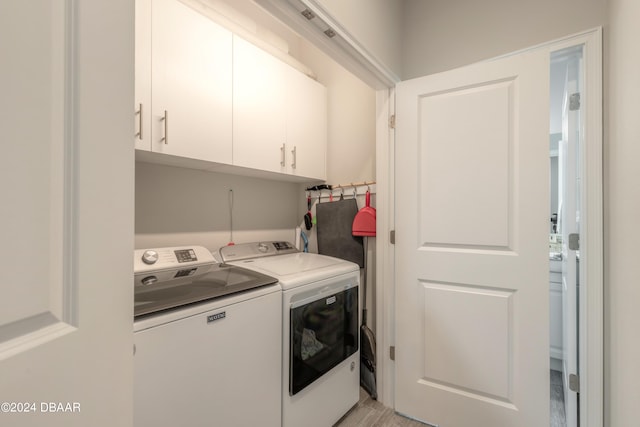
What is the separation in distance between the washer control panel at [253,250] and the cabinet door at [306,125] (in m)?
0.56

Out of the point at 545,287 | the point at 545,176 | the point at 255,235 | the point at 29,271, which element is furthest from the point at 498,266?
the point at 29,271

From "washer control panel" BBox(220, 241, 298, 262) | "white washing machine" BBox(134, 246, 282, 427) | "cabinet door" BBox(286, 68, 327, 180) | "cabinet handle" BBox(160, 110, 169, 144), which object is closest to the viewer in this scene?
"white washing machine" BBox(134, 246, 282, 427)

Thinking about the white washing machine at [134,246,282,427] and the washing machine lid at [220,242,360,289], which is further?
the washing machine lid at [220,242,360,289]

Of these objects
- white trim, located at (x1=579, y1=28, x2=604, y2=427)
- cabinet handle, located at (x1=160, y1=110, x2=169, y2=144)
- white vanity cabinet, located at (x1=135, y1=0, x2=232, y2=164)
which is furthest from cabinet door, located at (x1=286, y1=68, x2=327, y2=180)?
white trim, located at (x1=579, y1=28, x2=604, y2=427)

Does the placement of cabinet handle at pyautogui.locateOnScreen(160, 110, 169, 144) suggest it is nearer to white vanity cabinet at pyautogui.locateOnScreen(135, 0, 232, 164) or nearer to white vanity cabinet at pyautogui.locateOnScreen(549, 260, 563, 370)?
white vanity cabinet at pyautogui.locateOnScreen(135, 0, 232, 164)

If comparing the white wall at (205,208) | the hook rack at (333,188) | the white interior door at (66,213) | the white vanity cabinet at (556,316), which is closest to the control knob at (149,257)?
the white wall at (205,208)

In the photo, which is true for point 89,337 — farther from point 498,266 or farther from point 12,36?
point 498,266

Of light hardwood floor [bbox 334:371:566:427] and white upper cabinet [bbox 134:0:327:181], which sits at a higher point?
white upper cabinet [bbox 134:0:327:181]

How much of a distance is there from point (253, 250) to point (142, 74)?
1149mm

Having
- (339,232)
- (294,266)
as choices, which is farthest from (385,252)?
(294,266)

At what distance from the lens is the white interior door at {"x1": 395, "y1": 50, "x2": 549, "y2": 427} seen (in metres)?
→ 1.41

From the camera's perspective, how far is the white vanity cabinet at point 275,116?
1673 mm

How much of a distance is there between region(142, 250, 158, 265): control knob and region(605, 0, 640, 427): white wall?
75.3 inches

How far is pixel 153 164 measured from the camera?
164 cm
